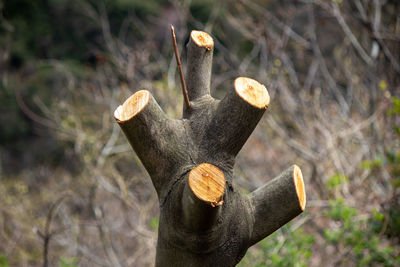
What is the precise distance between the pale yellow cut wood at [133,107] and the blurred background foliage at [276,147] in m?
1.58

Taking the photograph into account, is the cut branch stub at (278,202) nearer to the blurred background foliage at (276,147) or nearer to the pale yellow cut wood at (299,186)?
the pale yellow cut wood at (299,186)

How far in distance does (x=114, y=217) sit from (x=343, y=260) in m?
4.98

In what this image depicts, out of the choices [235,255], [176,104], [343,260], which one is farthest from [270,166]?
[235,255]

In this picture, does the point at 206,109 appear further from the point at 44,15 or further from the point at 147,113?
the point at 44,15

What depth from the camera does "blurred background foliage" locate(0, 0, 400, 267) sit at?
315 centimetres

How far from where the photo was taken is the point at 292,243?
9.43 feet

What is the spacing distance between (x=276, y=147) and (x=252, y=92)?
16.7 ft

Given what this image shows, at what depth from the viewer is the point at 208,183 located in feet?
4.77

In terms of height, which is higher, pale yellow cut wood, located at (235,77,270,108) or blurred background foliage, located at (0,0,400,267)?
pale yellow cut wood, located at (235,77,270,108)

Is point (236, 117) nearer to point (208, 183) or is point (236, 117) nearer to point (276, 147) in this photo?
point (208, 183)

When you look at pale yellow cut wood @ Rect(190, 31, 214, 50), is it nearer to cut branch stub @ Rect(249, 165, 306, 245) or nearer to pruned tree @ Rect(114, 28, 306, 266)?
pruned tree @ Rect(114, 28, 306, 266)

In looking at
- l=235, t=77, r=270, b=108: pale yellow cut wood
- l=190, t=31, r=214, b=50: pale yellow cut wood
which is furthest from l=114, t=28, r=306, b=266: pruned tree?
l=190, t=31, r=214, b=50: pale yellow cut wood

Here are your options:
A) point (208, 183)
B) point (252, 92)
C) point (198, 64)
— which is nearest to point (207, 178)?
point (208, 183)

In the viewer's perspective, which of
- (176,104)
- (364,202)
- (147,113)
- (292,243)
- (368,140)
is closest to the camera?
(147,113)
